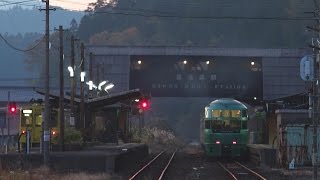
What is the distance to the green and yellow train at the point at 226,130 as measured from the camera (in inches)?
1553

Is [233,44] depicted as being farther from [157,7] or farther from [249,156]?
[249,156]

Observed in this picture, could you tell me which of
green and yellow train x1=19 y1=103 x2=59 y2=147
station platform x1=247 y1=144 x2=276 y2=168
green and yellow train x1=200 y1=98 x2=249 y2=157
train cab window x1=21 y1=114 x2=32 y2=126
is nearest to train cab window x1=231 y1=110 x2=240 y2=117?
green and yellow train x1=200 y1=98 x2=249 y2=157

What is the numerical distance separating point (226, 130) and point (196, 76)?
3882cm

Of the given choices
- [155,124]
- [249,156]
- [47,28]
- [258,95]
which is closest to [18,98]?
[155,124]

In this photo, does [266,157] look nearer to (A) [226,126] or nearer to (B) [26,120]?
(A) [226,126]

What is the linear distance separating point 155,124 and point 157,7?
18.6 metres

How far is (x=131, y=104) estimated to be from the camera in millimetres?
60812

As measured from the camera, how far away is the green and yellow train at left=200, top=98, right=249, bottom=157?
39.4 metres

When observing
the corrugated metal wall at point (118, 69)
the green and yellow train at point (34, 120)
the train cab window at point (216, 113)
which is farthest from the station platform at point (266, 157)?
the corrugated metal wall at point (118, 69)

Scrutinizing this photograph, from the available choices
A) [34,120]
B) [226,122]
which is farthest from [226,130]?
[34,120]

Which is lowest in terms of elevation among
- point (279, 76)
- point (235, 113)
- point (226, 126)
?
point (226, 126)

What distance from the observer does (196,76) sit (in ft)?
257

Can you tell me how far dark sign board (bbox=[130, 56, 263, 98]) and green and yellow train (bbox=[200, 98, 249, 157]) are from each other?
36.8m

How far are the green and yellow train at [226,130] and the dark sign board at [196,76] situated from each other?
121 feet
